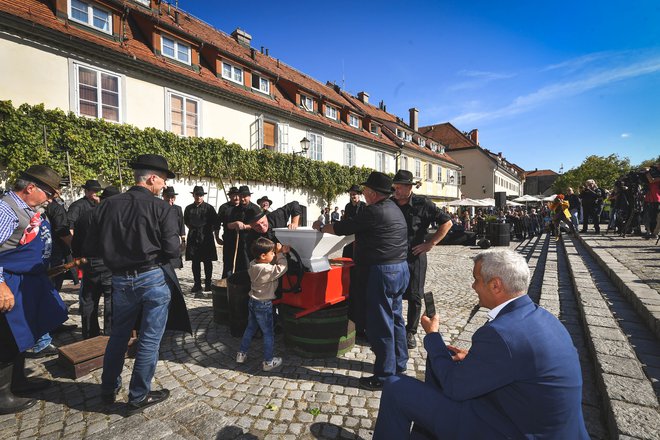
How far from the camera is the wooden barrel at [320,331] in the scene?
12.1ft

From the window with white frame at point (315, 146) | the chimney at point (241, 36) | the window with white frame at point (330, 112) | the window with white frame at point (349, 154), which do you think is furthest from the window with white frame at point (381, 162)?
the chimney at point (241, 36)

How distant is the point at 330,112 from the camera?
22.5m

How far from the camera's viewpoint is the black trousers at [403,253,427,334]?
4.09 meters

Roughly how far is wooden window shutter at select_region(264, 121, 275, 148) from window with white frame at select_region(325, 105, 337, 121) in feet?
19.0

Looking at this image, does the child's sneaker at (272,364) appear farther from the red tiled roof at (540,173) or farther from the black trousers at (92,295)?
the red tiled roof at (540,173)

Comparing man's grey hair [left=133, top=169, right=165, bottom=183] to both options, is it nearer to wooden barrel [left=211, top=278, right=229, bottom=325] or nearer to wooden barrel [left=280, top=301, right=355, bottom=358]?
wooden barrel [left=280, top=301, right=355, bottom=358]

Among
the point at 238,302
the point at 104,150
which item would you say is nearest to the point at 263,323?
the point at 238,302

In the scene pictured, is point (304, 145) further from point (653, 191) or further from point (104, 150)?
point (653, 191)

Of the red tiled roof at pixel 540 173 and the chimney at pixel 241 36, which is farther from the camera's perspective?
the red tiled roof at pixel 540 173

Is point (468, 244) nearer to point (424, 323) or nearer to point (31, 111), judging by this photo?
point (424, 323)

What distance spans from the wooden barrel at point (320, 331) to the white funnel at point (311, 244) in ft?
1.80

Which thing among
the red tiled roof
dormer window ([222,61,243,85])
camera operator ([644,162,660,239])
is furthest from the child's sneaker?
the red tiled roof

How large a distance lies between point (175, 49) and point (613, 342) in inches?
660

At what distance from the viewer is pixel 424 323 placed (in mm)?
2029
